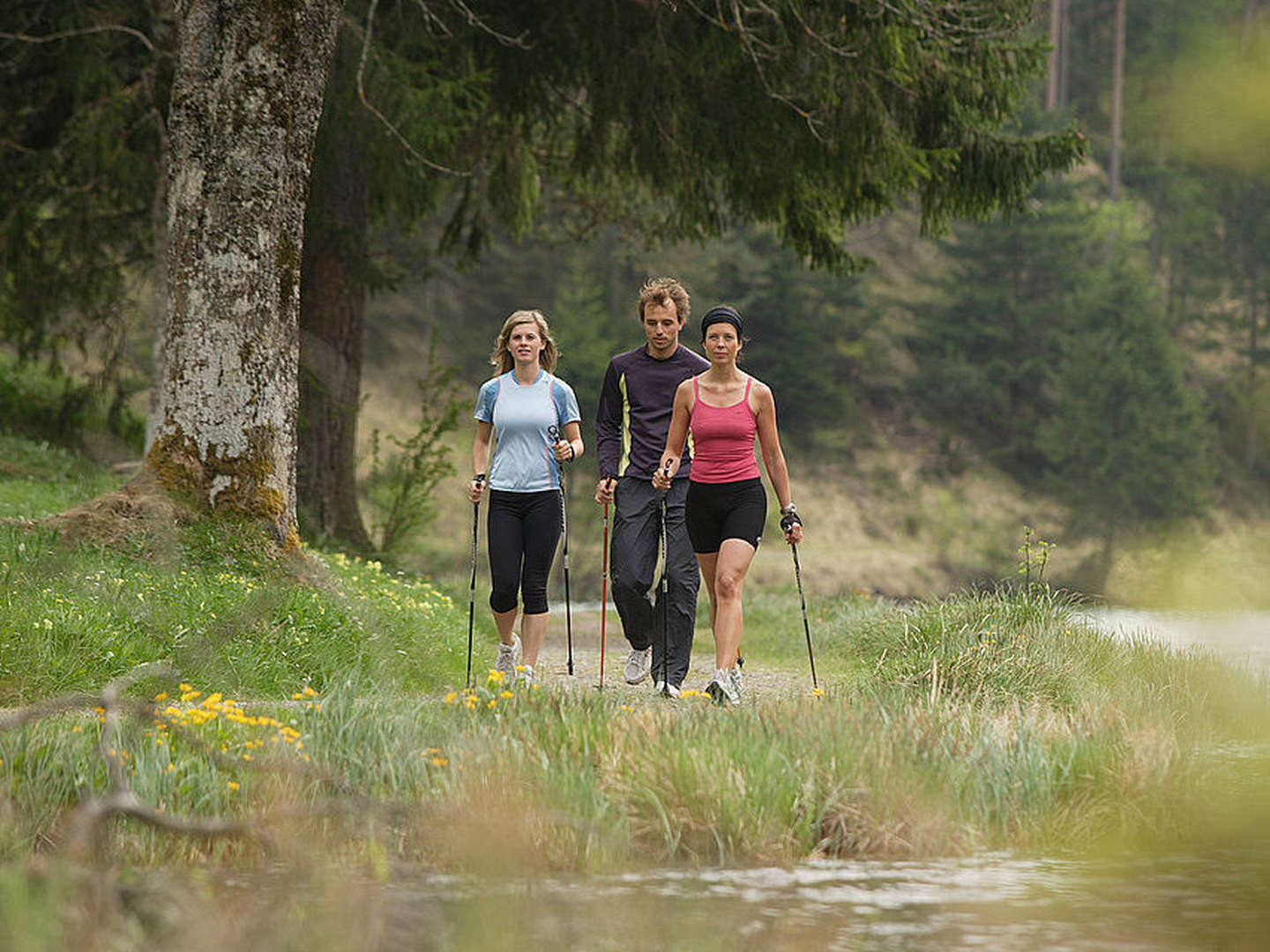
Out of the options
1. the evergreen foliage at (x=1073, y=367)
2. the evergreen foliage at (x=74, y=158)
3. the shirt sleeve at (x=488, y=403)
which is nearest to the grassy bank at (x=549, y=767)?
the shirt sleeve at (x=488, y=403)

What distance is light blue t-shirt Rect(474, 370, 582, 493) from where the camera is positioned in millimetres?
8570

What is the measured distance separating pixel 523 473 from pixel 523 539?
15.3 inches

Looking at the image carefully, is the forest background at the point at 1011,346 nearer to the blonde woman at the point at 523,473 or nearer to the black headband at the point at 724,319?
the blonde woman at the point at 523,473

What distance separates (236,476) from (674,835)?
5.62 meters

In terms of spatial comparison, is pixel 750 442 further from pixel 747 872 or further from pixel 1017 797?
pixel 747 872

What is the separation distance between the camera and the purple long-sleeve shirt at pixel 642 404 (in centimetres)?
897

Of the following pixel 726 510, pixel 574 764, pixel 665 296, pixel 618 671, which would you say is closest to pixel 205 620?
pixel 726 510

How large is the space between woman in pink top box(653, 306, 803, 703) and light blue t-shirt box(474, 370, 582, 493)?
677 mm

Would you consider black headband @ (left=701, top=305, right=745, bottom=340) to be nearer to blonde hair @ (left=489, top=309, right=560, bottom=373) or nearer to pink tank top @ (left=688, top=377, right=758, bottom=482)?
pink tank top @ (left=688, top=377, right=758, bottom=482)

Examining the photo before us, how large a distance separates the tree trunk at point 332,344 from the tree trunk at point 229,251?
4629 millimetres

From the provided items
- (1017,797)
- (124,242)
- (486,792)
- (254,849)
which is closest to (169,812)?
(254,849)

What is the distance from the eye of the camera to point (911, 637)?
1015cm

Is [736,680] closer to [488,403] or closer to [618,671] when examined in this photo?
[488,403]

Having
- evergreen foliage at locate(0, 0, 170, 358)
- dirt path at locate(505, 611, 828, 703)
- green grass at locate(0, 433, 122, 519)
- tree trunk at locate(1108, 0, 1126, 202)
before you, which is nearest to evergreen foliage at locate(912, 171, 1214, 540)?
tree trunk at locate(1108, 0, 1126, 202)
